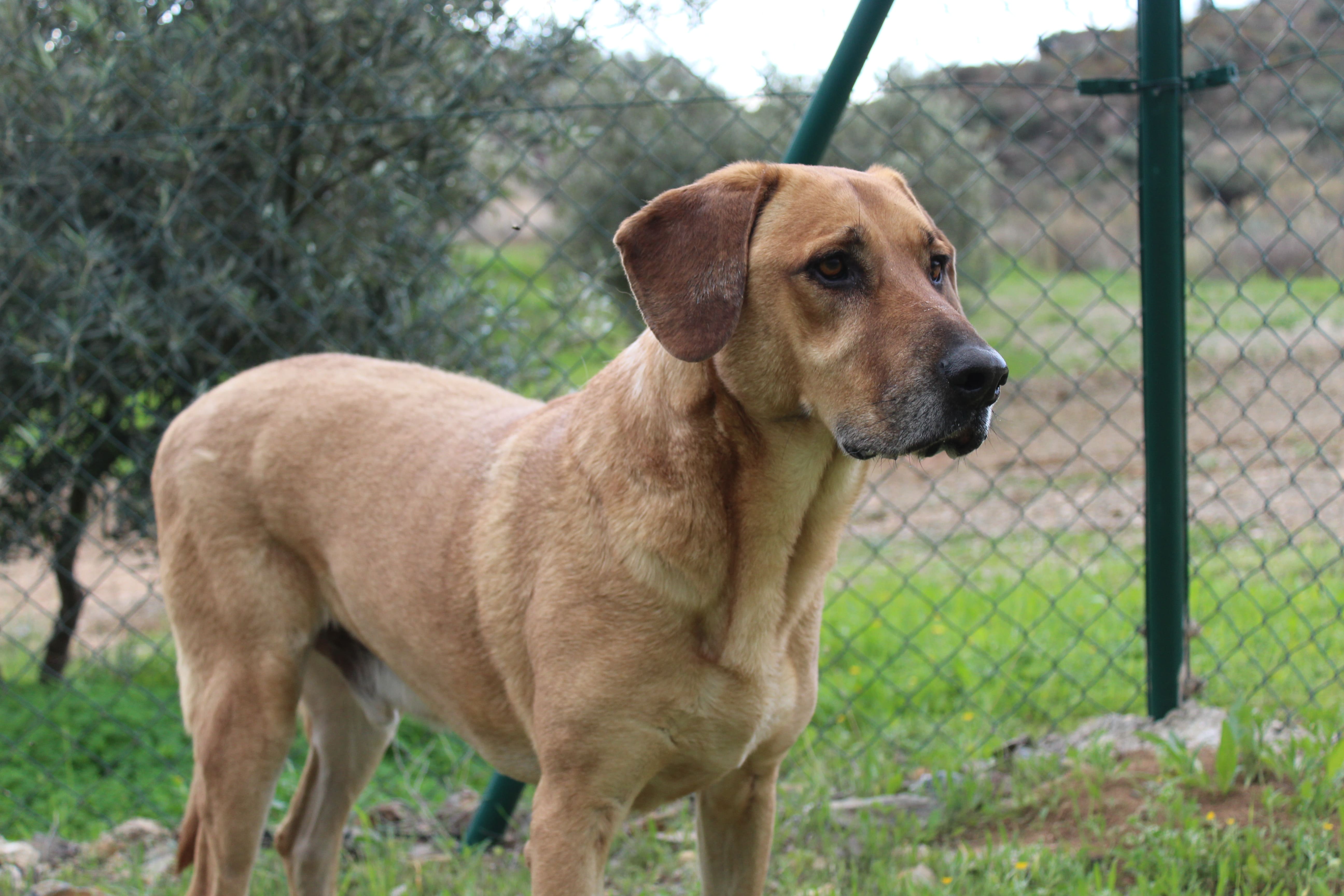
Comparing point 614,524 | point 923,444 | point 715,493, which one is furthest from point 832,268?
point 614,524

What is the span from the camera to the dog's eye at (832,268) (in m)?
1.91

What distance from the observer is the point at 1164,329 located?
3.07 meters

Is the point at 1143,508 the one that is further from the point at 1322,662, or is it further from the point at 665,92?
the point at 665,92

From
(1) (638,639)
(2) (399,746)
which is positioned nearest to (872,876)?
(1) (638,639)

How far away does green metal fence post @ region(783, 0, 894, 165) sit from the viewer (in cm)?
275

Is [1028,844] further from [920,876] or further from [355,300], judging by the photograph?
[355,300]

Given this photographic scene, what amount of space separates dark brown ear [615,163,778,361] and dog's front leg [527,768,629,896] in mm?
816

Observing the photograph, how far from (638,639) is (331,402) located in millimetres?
A: 1121

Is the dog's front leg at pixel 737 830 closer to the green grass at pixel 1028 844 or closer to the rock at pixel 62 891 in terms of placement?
the green grass at pixel 1028 844

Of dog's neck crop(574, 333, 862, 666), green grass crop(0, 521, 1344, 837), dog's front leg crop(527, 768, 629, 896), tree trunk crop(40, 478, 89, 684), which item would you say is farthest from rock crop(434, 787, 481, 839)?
tree trunk crop(40, 478, 89, 684)

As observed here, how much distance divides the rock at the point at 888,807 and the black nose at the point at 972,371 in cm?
176

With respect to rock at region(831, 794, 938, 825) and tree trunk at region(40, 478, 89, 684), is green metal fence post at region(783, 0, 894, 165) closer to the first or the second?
rock at region(831, 794, 938, 825)

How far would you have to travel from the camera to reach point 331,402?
8.85 ft

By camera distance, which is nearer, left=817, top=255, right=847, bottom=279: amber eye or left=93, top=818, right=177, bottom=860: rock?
left=817, top=255, right=847, bottom=279: amber eye
